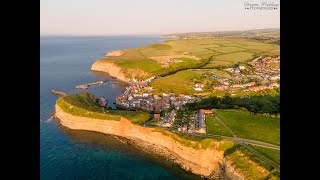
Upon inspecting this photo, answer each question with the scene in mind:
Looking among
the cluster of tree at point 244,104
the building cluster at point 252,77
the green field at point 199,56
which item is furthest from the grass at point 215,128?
the green field at point 199,56

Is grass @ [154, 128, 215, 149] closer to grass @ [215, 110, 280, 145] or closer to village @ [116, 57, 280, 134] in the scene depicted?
village @ [116, 57, 280, 134]

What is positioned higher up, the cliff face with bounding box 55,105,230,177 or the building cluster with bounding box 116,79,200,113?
the building cluster with bounding box 116,79,200,113

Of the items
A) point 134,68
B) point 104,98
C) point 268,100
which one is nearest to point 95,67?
point 134,68

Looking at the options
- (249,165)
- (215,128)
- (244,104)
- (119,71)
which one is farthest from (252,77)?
(249,165)

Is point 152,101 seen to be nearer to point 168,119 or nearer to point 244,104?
point 168,119

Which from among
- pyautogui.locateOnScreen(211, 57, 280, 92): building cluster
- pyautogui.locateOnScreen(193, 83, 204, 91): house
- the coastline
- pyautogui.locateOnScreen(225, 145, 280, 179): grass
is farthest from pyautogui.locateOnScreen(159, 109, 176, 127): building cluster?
pyautogui.locateOnScreen(211, 57, 280, 92): building cluster

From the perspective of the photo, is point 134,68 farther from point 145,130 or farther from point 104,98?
point 145,130
